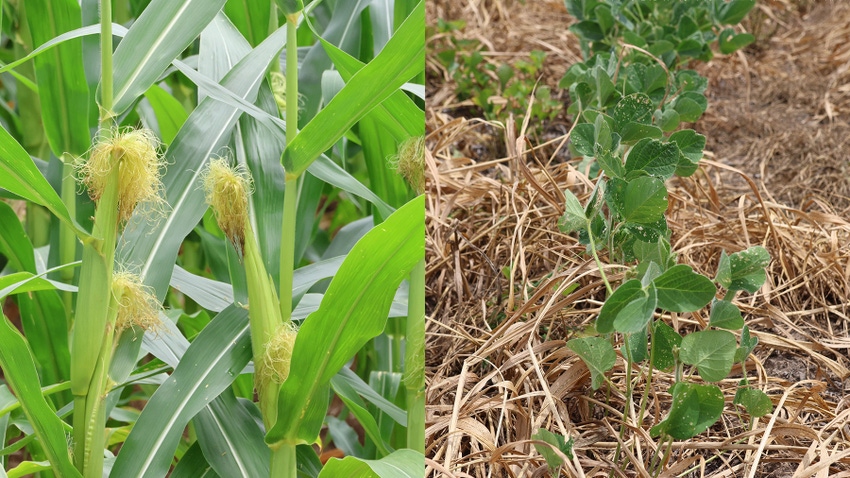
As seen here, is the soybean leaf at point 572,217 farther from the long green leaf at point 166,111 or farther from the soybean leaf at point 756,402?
the long green leaf at point 166,111

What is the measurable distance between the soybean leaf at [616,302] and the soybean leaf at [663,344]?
5cm

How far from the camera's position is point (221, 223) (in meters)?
0.40

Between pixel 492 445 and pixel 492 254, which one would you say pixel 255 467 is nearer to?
pixel 492 445

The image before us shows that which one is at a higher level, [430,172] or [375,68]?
[375,68]

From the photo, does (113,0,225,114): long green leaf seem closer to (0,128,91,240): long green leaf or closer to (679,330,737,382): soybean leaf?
(0,128,91,240): long green leaf

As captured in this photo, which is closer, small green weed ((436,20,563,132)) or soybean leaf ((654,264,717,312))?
soybean leaf ((654,264,717,312))

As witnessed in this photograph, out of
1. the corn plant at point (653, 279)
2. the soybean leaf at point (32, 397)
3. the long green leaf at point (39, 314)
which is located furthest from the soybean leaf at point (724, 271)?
the long green leaf at point (39, 314)

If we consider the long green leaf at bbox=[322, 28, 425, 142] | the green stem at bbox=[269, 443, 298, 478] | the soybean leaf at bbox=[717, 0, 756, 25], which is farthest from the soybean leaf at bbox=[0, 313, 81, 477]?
the soybean leaf at bbox=[717, 0, 756, 25]

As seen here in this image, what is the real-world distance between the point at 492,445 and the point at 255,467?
0.15m

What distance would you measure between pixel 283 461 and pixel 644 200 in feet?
0.80

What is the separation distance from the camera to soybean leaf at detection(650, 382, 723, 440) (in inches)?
14.6

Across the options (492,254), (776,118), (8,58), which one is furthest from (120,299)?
(776,118)

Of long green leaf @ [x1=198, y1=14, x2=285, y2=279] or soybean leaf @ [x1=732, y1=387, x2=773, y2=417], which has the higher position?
long green leaf @ [x1=198, y1=14, x2=285, y2=279]

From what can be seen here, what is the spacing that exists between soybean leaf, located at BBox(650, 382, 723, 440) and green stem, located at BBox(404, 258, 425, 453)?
0.40ft
